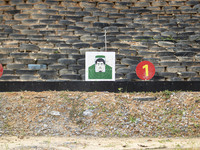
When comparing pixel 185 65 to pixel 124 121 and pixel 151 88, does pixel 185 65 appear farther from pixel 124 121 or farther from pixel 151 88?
pixel 124 121

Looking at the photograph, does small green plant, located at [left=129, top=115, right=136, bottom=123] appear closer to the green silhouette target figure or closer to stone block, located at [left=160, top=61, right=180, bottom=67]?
the green silhouette target figure

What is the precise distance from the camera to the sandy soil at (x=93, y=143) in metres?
6.30

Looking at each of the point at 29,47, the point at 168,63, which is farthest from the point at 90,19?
the point at 168,63

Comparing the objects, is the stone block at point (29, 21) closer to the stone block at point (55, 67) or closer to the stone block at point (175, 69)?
the stone block at point (55, 67)

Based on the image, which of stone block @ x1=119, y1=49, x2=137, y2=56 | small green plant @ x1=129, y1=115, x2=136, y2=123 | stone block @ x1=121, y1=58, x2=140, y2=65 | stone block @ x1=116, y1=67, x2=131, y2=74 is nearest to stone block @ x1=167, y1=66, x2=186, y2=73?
stone block @ x1=121, y1=58, x2=140, y2=65

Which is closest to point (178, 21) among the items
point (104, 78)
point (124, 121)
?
point (104, 78)

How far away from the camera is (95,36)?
1009 centimetres

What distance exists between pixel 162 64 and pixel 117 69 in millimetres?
1576

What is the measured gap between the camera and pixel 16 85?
910 cm

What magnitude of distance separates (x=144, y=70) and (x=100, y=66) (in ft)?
4.64

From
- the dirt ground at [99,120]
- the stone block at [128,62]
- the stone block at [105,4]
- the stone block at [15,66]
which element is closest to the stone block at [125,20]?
the stone block at [105,4]

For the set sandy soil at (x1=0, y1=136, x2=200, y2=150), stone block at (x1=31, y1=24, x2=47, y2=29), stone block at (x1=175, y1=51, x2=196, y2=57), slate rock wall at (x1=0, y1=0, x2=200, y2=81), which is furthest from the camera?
stone block at (x1=31, y1=24, x2=47, y2=29)

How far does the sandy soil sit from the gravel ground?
0.29 meters

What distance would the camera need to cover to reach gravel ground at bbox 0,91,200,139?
7531mm
